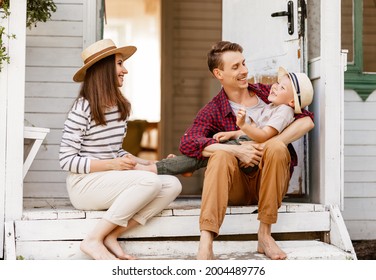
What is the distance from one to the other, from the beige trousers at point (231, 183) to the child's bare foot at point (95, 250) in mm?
501

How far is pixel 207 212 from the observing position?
3.28 meters

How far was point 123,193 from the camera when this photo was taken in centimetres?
343

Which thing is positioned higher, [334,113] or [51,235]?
[334,113]

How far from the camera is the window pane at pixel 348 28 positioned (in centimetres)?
500

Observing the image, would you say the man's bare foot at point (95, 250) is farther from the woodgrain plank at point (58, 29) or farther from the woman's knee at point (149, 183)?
the woodgrain plank at point (58, 29)

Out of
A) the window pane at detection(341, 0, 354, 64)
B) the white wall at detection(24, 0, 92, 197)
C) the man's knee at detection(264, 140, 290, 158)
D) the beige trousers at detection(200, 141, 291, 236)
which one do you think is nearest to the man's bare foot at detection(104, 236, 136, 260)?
the beige trousers at detection(200, 141, 291, 236)

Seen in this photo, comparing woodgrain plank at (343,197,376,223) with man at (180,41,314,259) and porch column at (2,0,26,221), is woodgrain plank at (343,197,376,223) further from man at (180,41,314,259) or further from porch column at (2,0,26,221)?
porch column at (2,0,26,221)

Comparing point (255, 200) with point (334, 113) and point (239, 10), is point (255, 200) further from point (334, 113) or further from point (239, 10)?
point (239, 10)

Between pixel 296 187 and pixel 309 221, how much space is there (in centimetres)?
40

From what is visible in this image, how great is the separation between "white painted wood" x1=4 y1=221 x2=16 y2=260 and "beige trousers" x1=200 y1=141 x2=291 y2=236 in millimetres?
978

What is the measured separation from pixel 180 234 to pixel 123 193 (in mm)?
438

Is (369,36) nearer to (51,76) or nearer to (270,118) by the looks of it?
(270,118)
